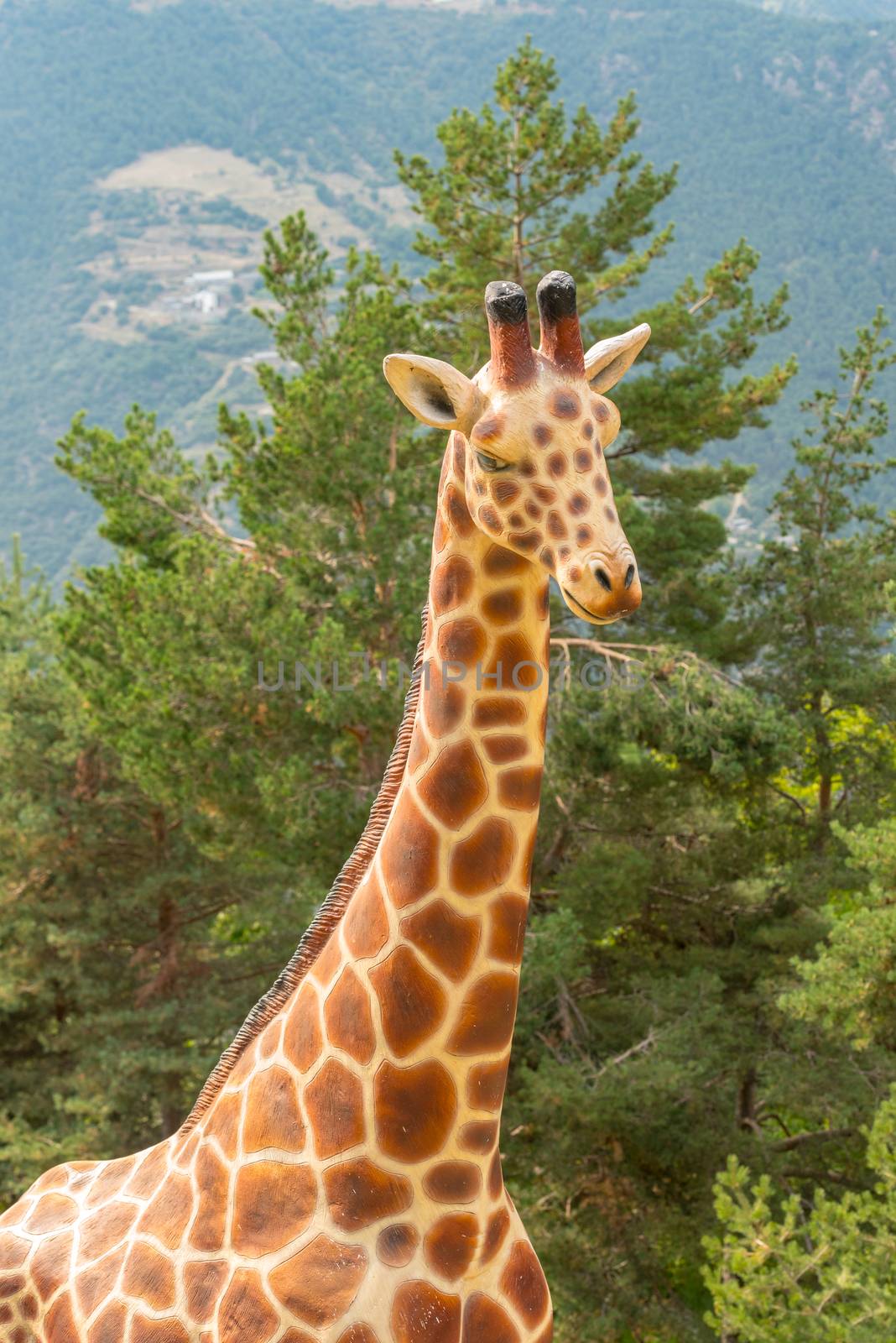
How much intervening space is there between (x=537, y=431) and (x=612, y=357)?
0.53 meters

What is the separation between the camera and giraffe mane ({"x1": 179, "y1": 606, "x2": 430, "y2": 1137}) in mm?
3447

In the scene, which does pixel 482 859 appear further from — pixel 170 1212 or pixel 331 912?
pixel 170 1212

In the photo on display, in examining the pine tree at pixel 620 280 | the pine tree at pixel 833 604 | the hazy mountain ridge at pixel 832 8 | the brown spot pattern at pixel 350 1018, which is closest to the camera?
the brown spot pattern at pixel 350 1018

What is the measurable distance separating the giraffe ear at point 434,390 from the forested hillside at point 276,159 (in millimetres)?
35244

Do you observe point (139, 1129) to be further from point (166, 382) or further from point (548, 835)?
point (166, 382)

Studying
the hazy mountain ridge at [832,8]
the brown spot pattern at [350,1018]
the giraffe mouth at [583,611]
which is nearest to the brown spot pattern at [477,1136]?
the brown spot pattern at [350,1018]

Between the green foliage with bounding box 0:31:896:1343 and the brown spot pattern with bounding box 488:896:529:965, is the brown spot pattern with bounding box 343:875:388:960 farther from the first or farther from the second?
the green foliage with bounding box 0:31:896:1343

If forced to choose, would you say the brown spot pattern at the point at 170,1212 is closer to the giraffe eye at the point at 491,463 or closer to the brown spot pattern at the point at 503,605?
the brown spot pattern at the point at 503,605

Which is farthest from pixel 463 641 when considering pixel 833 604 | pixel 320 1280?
pixel 833 604

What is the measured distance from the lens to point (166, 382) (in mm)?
63750

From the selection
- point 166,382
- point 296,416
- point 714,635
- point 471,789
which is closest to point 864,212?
point 166,382

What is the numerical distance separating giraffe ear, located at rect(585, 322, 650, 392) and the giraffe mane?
28.8 inches

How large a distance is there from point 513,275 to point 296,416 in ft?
11.4

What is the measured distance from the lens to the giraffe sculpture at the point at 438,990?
2.96 m
